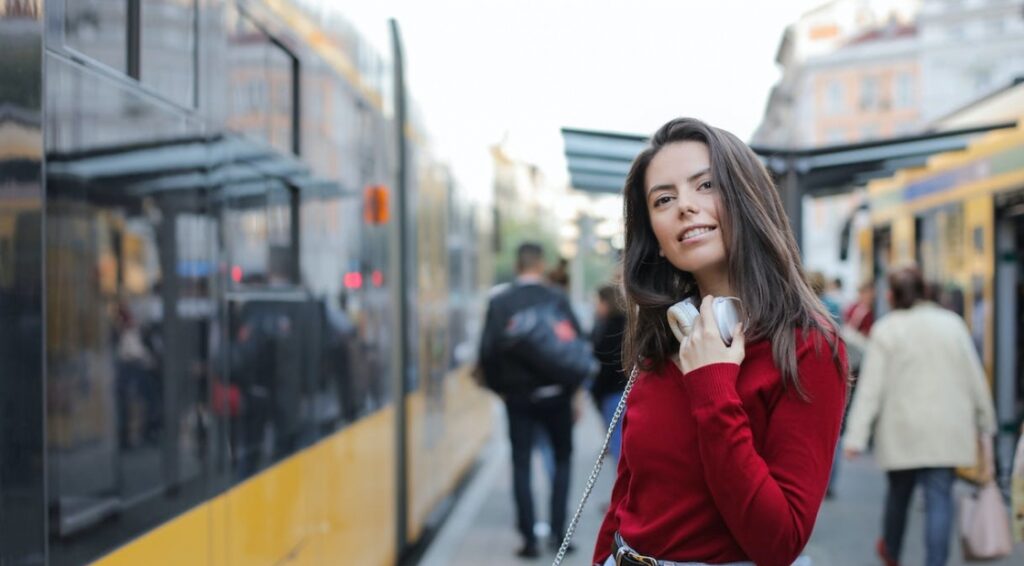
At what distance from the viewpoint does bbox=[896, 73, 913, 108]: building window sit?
266 feet

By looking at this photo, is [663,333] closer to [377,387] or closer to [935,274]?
[377,387]

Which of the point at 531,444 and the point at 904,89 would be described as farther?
the point at 904,89

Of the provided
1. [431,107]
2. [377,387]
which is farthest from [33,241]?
[431,107]

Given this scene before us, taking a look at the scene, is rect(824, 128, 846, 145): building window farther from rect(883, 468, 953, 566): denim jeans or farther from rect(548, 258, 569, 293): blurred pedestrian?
rect(883, 468, 953, 566): denim jeans

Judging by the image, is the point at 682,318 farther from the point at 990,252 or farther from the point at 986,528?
the point at 990,252

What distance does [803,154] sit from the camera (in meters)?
7.51

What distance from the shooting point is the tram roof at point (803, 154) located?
7.29 meters

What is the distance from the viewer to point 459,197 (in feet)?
35.1

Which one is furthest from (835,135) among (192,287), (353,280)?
(192,287)

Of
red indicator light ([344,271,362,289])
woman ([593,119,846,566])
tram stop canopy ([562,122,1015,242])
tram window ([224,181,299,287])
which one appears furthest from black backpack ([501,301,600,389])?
woman ([593,119,846,566])

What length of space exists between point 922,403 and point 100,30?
4.99 metres

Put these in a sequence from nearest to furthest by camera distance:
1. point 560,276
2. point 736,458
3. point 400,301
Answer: point 736,458 → point 400,301 → point 560,276

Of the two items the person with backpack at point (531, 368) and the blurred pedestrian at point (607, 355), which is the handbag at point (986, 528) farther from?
the blurred pedestrian at point (607, 355)

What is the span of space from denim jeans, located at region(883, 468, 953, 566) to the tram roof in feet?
6.03
